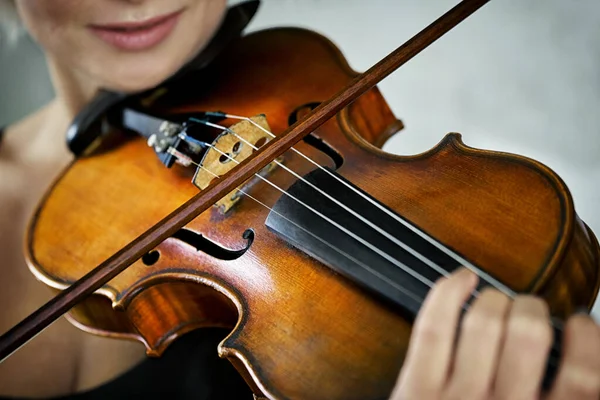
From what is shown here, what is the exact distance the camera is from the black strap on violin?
2.77 ft

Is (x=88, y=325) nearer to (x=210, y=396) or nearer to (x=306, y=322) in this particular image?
(x=210, y=396)

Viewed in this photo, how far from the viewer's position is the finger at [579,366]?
35 cm

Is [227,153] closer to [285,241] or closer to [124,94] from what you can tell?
[285,241]

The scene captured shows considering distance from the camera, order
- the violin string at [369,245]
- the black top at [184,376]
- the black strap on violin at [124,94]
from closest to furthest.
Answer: the violin string at [369,245] → the black top at [184,376] → the black strap on violin at [124,94]

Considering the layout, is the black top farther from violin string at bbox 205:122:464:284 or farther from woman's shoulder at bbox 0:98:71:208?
woman's shoulder at bbox 0:98:71:208

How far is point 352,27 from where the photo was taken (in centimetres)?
126

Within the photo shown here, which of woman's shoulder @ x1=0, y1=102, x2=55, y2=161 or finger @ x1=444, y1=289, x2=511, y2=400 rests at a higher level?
finger @ x1=444, y1=289, x2=511, y2=400

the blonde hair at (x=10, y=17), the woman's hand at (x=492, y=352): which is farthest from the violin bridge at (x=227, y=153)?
the blonde hair at (x=10, y=17)

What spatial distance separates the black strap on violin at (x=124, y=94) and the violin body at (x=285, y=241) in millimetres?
27

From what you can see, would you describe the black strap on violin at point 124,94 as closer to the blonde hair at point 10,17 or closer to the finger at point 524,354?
the blonde hair at point 10,17

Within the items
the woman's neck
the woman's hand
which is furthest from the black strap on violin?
the woman's hand

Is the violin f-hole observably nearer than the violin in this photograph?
No

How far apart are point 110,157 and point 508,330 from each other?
2.14 feet

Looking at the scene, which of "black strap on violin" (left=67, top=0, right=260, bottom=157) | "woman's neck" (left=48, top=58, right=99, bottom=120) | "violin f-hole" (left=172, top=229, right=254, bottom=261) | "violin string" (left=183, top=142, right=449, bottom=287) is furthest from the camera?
"woman's neck" (left=48, top=58, right=99, bottom=120)
